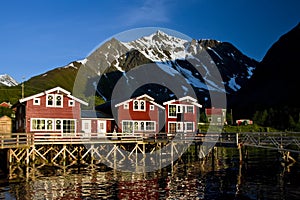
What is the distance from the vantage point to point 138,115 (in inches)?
1960

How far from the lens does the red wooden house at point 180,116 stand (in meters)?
52.3

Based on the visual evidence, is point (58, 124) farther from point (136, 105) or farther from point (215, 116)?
point (215, 116)

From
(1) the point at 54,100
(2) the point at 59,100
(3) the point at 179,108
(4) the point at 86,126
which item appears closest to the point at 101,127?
(4) the point at 86,126

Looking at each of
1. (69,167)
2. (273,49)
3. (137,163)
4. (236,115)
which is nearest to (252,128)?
(236,115)

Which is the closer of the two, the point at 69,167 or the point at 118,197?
the point at 118,197

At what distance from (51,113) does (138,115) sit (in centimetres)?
1154

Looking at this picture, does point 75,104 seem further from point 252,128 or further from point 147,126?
point 252,128

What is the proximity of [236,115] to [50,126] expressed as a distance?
98906mm

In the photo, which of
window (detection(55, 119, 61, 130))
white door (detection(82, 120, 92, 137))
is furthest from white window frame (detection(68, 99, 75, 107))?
white door (detection(82, 120, 92, 137))

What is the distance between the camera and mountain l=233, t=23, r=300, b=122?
132750 mm

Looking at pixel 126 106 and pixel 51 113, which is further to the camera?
pixel 126 106

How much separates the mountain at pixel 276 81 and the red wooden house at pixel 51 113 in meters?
90.1

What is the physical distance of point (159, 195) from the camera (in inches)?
1011

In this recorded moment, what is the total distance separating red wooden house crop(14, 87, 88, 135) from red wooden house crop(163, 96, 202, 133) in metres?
13.0
